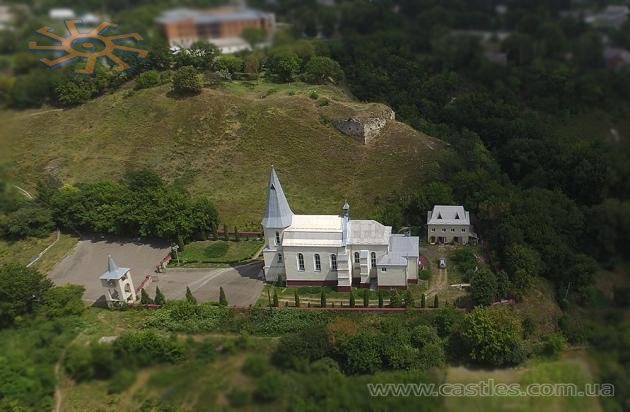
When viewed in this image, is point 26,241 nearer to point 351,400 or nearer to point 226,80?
point 226,80

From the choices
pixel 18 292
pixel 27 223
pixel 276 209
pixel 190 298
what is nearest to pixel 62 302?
pixel 18 292

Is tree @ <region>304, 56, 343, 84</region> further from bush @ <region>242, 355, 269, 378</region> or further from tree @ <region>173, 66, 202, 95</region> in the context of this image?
bush @ <region>242, 355, 269, 378</region>

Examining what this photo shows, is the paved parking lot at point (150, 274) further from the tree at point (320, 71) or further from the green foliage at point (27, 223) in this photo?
the tree at point (320, 71)

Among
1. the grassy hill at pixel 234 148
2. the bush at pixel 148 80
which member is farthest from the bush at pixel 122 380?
the bush at pixel 148 80

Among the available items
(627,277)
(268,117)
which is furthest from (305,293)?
(268,117)

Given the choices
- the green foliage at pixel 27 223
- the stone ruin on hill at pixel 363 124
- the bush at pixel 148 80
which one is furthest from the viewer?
the bush at pixel 148 80

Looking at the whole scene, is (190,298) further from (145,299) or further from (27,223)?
(27,223)

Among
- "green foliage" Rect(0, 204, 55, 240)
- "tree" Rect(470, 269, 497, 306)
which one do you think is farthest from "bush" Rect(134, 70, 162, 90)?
"tree" Rect(470, 269, 497, 306)
